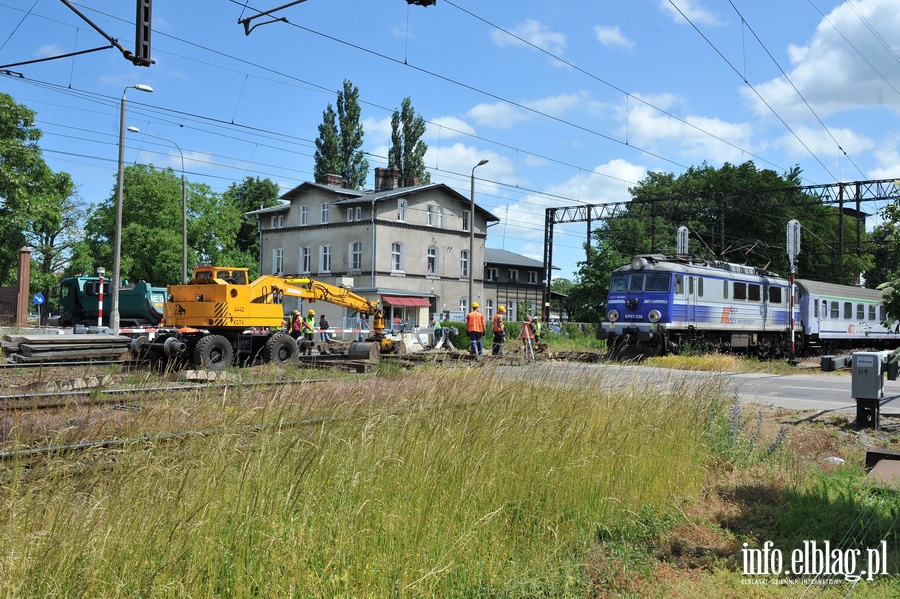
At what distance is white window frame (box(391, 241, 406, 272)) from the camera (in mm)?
48500

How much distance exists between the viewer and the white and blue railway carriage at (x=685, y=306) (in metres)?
23.8

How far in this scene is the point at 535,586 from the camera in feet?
14.2

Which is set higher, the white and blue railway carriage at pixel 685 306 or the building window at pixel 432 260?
the building window at pixel 432 260

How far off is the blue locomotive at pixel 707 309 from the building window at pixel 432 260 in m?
25.3

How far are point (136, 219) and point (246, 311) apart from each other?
40746mm

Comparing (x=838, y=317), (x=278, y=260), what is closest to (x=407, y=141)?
(x=278, y=260)

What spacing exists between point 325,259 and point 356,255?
3262mm

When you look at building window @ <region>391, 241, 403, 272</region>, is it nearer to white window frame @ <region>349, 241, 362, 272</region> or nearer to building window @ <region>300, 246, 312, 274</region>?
white window frame @ <region>349, 241, 362, 272</region>

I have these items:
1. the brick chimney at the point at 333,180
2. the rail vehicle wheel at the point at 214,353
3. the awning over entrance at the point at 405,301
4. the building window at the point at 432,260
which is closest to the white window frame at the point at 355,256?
the awning over entrance at the point at 405,301

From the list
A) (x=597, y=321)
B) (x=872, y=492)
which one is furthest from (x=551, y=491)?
(x=597, y=321)

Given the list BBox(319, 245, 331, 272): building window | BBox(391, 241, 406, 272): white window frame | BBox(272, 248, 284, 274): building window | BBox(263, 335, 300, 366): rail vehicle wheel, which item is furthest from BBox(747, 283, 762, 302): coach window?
BBox(272, 248, 284, 274): building window

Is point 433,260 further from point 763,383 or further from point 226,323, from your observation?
point 763,383

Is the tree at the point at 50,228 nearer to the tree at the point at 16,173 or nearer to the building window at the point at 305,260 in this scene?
the tree at the point at 16,173

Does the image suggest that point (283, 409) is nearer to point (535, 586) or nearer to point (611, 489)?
point (535, 586)
